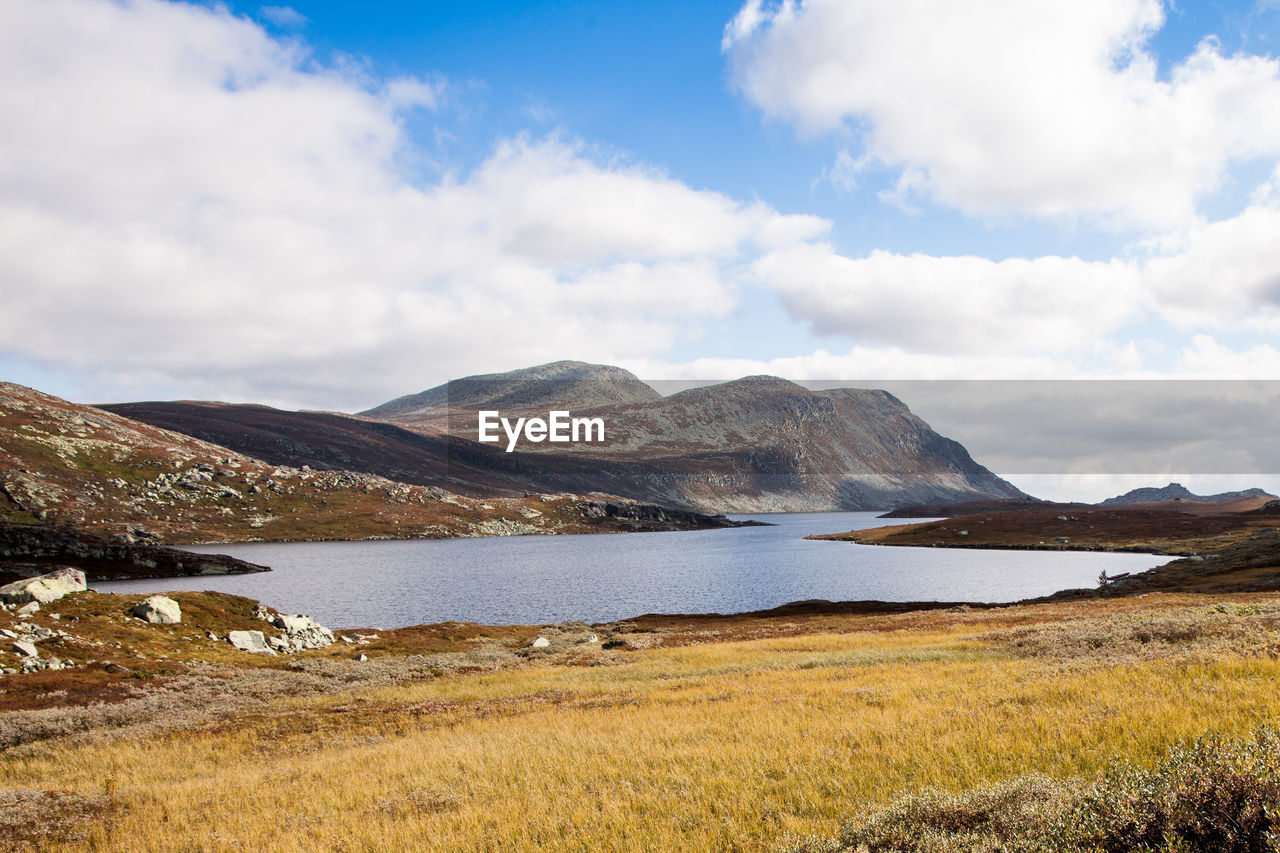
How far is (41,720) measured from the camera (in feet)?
82.5

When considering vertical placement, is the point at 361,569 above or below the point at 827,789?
below

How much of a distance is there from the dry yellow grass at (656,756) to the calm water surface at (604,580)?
1951 inches

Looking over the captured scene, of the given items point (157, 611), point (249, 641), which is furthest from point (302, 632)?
point (157, 611)

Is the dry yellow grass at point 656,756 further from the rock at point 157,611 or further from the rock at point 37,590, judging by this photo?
the rock at point 37,590

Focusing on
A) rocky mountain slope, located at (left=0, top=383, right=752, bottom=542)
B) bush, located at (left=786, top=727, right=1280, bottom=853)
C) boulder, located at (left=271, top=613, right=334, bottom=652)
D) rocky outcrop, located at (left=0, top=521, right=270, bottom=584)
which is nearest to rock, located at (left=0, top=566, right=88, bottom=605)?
boulder, located at (left=271, top=613, right=334, bottom=652)

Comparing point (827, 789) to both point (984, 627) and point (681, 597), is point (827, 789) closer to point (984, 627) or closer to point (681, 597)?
point (984, 627)

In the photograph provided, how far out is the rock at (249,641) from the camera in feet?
151

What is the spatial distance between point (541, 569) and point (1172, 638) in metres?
108

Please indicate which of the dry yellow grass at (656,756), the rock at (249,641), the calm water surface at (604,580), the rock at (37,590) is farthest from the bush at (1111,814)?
the calm water surface at (604,580)

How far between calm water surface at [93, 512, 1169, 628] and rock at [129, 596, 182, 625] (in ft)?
73.4

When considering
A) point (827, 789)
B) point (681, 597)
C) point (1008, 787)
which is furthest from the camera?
point (681, 597)

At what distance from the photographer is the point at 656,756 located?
48.2 feet

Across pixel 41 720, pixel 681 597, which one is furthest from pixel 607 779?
pixel 681 597

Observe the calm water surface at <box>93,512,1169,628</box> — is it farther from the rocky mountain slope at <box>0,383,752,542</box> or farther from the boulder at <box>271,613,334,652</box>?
the rocky mountain slope at <box>0,383,752,542</box>
